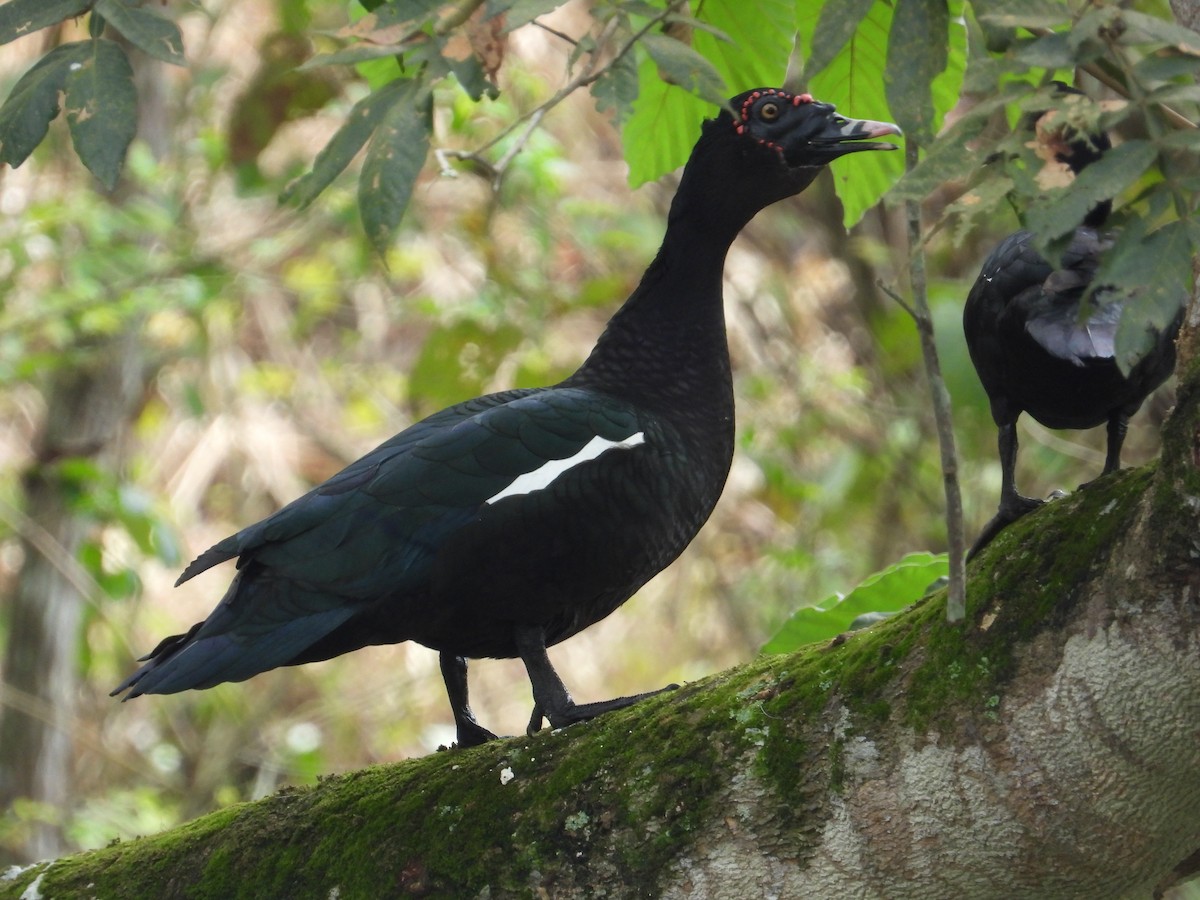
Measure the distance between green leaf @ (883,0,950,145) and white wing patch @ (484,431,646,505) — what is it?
3.92 feet

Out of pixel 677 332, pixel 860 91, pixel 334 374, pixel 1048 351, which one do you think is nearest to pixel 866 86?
pixel 860 91

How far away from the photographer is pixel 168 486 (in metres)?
8.70

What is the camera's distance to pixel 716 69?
241cm

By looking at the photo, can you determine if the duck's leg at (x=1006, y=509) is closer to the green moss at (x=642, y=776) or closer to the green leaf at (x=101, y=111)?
the green moss at (x=642, y=776)

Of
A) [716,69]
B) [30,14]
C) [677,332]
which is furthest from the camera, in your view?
[677,332]

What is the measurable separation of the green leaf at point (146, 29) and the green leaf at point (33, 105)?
0.07 metres

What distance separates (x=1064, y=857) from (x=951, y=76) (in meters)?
1.51

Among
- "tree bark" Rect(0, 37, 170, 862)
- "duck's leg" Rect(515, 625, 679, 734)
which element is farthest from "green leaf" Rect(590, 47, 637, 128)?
"tree bark" Rect(0, 37, 170, 862)

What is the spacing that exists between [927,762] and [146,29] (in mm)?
1506

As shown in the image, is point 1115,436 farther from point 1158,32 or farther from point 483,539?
point 483,539

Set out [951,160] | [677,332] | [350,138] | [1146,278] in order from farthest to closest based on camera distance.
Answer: [677,332] → [350,138] → [951,160] → [1146,278]

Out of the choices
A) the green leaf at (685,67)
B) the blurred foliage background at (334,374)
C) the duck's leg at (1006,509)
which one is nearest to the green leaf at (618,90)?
the green leaf at (685,67)

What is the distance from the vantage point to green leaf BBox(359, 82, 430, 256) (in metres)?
1.89

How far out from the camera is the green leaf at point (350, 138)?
1937mm
